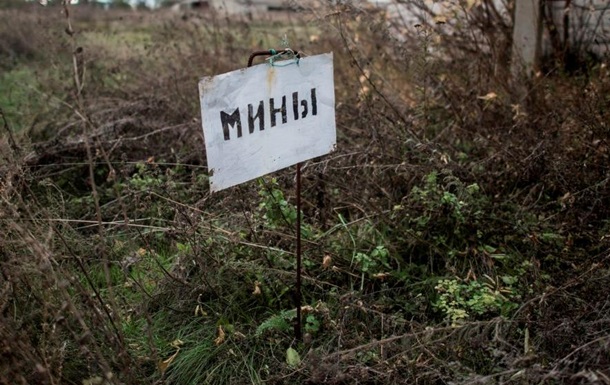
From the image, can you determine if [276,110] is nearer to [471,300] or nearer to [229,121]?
[229,121]

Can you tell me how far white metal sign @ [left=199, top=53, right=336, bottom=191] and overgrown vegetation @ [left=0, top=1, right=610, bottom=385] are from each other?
40 cm

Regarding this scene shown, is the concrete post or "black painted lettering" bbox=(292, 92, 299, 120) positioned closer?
"black painted lettering" bbox=(292, 92, 299, 120)

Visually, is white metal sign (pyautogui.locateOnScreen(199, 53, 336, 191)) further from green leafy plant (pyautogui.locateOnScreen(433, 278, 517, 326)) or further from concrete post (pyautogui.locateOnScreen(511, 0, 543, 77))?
concrete post (pyautogui.locateOnScreen(511, 0, 543, 77))

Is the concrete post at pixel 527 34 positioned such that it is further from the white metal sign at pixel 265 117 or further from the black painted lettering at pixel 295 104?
the black painted lettering at pixel 295 104

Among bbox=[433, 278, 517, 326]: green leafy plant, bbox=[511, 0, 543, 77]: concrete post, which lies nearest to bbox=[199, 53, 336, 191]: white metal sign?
bbox=[433, 278, 517, 326]: green leafy plant

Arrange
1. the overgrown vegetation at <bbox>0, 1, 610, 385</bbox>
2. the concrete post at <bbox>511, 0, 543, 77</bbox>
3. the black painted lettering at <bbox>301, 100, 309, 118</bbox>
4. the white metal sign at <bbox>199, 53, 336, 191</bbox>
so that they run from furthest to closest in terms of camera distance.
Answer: the concrete post at <bbox>511, 0, 543, 77</bbox> < the black painted lettering at <bbox>301, 100, 309, 118</bbox> < the overgrown vegetation at <bbox>0, 1, 610, 385</bbox> < the white metal sign at <bbox>199, 53, 336, 191</bbox>

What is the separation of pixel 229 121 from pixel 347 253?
1.22 m

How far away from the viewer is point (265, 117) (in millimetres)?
2211

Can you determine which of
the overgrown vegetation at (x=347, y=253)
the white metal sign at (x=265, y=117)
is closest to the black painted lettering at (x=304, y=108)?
the white metal sign at (x=265, y=117)

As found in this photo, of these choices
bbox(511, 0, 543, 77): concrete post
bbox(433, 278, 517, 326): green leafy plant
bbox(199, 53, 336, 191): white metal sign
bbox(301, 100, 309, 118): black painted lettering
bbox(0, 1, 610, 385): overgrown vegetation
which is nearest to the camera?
bbox(199, 53, 336, 191): white metal sign

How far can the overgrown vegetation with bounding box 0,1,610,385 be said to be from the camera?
220 centimetres

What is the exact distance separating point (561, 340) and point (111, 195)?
2896 mm

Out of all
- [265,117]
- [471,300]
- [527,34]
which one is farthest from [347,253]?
[527,34]

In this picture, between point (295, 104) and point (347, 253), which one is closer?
point (295, 104)
